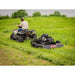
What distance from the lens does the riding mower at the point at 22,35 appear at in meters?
6.69

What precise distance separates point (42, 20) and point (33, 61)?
176cm

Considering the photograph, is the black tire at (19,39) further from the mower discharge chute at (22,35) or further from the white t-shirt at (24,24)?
the white t-shirt at (24,24)

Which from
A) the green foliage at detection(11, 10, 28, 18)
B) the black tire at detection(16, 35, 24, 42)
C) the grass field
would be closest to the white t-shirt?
the grass field

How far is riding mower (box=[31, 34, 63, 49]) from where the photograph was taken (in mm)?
6296

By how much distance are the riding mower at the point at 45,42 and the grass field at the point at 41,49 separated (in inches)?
5.7

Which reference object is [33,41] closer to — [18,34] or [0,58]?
[18,34]

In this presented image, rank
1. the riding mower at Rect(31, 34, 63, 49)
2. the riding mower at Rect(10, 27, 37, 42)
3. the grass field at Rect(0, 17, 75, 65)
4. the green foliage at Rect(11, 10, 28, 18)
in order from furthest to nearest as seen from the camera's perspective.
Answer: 1. the riding mower at Rect(10, 27, 37, 42)
2. the green foliage at Rect(11, 10, 28, 18)
3. the riding mower at Rect(31, 34, 63, 49)
4. the grass field at Rect(0, 17, 75, 65)

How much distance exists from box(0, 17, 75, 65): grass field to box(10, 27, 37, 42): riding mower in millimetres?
145

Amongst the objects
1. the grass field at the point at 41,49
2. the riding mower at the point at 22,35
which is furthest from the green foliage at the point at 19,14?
the riding mower at the point at 22,35

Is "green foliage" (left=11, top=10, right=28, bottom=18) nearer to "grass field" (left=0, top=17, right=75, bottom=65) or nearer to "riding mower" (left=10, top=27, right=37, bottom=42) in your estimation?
"grass field" (left=0, top=17, right=75, bottom=65)

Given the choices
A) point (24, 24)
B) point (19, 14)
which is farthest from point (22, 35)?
point (19, 14)

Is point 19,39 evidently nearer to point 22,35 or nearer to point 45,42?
point 22,35

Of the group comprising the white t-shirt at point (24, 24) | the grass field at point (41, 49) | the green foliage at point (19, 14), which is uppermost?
the green foliage at point (19, 14)

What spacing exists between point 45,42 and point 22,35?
105cm
